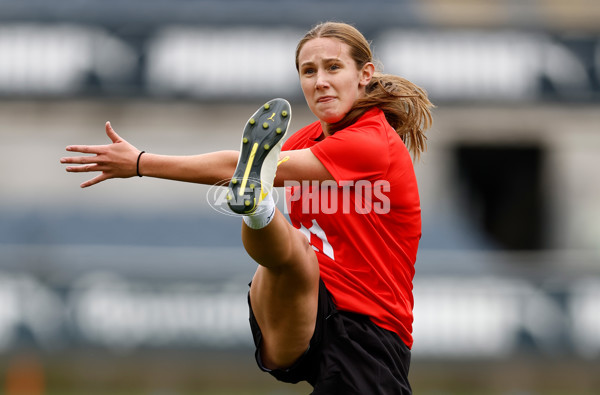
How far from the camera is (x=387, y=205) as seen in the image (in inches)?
149

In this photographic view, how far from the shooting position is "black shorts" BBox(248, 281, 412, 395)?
370 cm

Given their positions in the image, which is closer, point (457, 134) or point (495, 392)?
point (495, 392)

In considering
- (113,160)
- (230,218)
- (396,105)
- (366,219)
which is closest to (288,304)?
(366,219)

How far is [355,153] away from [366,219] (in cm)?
29

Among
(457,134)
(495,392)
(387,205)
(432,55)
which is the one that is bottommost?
(495,392)

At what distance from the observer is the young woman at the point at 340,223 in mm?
3551

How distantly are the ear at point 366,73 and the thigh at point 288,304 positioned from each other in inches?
27.7

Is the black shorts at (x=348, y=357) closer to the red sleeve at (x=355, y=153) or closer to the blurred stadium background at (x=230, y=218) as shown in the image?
the red sleeve at (x=355, y=153)

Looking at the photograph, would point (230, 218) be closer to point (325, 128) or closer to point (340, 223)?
point (325, 128)

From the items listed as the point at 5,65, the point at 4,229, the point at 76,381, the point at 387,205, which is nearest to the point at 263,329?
the point at 387,205

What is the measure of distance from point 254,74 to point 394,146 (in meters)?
9.41

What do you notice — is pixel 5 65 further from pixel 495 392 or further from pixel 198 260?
pixel 495 392

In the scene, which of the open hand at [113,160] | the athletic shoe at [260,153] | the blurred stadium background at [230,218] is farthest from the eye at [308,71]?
the blurred stadium background at [230,218]

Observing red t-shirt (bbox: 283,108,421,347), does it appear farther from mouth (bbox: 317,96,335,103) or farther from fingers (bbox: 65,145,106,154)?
fingers (bbox: 65,145,106,154)
